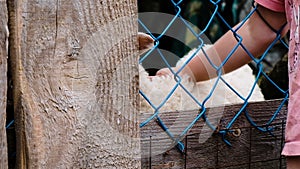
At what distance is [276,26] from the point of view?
69.6 inches

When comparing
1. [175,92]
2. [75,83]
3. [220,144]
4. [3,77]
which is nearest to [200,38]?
[175,92]

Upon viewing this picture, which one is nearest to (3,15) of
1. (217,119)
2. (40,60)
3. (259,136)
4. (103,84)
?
(40,60)

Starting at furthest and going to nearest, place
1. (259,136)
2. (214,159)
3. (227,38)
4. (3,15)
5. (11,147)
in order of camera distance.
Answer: (227,38)
(259,136)
(214,159)
(11,147)
(3,15)

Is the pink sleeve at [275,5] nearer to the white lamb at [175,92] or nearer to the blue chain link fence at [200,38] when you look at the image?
the blue chain link fence at [200,38]

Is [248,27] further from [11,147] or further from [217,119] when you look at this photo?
[11,147]

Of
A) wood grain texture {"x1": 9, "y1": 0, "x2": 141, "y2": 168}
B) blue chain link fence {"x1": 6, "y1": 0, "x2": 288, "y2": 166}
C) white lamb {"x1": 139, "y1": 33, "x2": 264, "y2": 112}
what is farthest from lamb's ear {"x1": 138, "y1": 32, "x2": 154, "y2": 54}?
white lamb {"x1": 139, "y1": 33, "x2": 264, "y2": 112}

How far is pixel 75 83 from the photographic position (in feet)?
3.04

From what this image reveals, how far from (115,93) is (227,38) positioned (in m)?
0.93

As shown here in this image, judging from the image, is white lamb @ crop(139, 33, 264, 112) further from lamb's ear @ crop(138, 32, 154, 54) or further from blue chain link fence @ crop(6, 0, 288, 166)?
lamb's ear @ crop(138, 32, 154, 54)

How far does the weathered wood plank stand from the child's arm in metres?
→ 0.18

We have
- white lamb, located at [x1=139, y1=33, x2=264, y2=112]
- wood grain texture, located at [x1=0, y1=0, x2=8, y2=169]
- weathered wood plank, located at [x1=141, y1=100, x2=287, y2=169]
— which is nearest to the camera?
wood grain texture, located at [x1=0, y1=0, x2=8, y2=169]

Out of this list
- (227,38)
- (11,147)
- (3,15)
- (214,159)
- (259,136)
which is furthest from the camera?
(227,38)

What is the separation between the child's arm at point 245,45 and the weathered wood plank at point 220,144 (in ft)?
0.58

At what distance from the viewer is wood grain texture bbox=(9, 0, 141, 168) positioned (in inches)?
34.9
